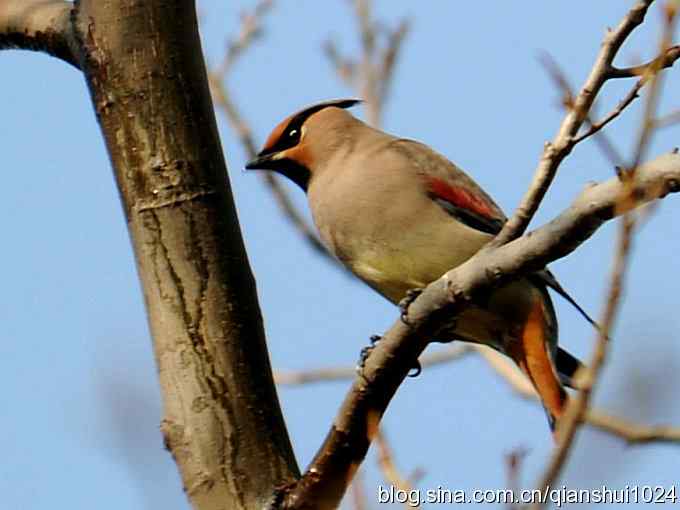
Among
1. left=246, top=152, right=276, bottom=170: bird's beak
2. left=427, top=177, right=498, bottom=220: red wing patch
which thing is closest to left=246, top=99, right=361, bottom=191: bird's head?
left=246, top=152, right=276, bottom=170: bird's beak

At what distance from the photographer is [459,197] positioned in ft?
15.6

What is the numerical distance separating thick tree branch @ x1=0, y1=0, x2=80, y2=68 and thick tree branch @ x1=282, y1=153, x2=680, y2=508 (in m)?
0.95

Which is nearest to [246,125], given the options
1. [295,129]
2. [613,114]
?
[295,129]

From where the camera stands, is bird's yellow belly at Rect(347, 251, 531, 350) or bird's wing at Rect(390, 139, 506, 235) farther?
bird's wing at Rect(390, 139, 506, 235)

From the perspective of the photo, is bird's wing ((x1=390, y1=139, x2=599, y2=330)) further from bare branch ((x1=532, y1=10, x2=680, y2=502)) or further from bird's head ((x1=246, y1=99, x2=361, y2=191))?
bare branch ((x1=532, y1=10, x2=680, y2=502))

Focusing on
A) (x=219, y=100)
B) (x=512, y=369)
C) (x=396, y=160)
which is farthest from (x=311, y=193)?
(x=219, y=100)

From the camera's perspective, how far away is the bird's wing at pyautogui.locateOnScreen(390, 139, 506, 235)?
15.4 ft

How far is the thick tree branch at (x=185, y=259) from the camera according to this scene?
3.00m

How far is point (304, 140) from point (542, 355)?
158cm

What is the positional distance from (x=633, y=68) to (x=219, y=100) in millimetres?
4285

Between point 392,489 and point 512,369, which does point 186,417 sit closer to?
point 392,489

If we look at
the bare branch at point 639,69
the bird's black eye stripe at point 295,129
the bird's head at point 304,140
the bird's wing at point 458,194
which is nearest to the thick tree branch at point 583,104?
the bare branch at point 639,69

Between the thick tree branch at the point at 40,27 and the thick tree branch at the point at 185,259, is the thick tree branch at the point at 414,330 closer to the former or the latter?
the thick tree branch at the point at 185,259

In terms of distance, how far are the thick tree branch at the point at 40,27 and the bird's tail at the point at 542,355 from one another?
177cm
